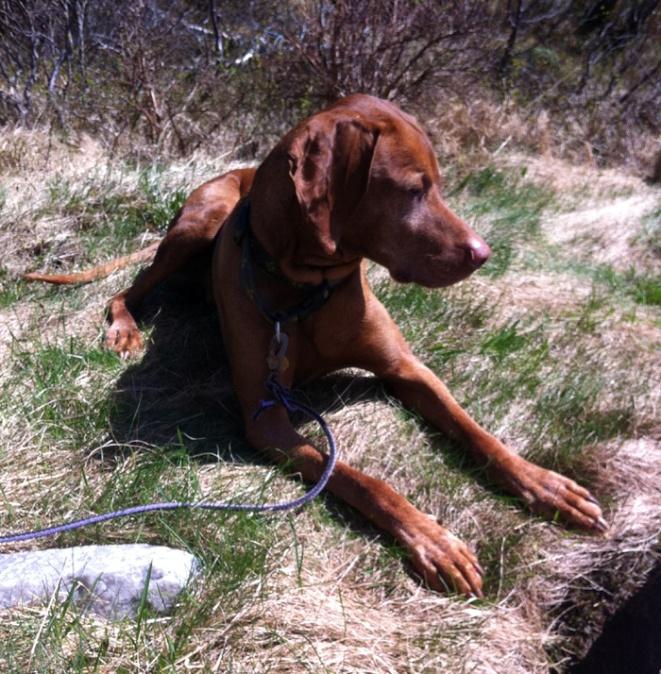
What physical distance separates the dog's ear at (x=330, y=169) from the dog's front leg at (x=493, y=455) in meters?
0.66

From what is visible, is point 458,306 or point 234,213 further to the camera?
point 458,306

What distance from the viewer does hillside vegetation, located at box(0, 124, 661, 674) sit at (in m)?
1.95

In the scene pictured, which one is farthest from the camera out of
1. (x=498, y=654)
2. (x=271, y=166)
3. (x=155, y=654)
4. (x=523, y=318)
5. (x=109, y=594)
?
(x=523, y=318)

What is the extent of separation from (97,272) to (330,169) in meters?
1.90

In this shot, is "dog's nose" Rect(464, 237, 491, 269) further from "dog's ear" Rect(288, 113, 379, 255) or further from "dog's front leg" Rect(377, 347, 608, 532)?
"dog's front leg" Rect(377, 347, 608, 532)

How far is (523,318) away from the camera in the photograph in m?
3.82

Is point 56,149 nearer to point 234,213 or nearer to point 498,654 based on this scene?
point 234,213

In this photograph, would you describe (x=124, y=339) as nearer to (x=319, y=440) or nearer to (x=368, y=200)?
(x=319, y=440)

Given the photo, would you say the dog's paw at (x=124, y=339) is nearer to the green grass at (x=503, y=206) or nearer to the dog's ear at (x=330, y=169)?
the dog's ear at (x=330, y=169)

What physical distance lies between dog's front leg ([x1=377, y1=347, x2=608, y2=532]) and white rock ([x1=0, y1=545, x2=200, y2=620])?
1078 mm

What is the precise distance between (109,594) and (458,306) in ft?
7.26

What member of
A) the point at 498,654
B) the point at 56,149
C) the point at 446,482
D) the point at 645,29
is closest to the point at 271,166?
the point at 446,482

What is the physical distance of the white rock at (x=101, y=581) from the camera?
1937 millimetres

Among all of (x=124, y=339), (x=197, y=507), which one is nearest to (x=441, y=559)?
(x=197, y=507)
